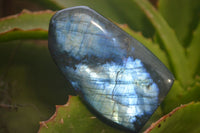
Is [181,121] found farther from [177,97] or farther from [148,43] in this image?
[148,43]

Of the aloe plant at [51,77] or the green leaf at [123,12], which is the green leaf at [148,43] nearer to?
the aloe plant at [51,77]

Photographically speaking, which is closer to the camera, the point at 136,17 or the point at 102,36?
the point at 102,36

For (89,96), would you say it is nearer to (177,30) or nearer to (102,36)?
(102,36)

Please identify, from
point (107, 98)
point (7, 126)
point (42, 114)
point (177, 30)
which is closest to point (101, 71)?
point (107, 98)

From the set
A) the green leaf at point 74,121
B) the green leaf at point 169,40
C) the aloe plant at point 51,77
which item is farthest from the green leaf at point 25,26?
the green leaf at point 169,40

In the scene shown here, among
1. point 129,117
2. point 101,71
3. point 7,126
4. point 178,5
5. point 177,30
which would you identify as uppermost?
point 178,5

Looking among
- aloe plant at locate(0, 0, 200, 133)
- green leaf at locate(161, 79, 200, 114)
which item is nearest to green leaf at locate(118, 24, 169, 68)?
aloe plant at locate(0, 0, 200, 133)

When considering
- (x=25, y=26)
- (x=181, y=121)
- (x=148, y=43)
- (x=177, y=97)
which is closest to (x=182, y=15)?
(x=148, y=43)
